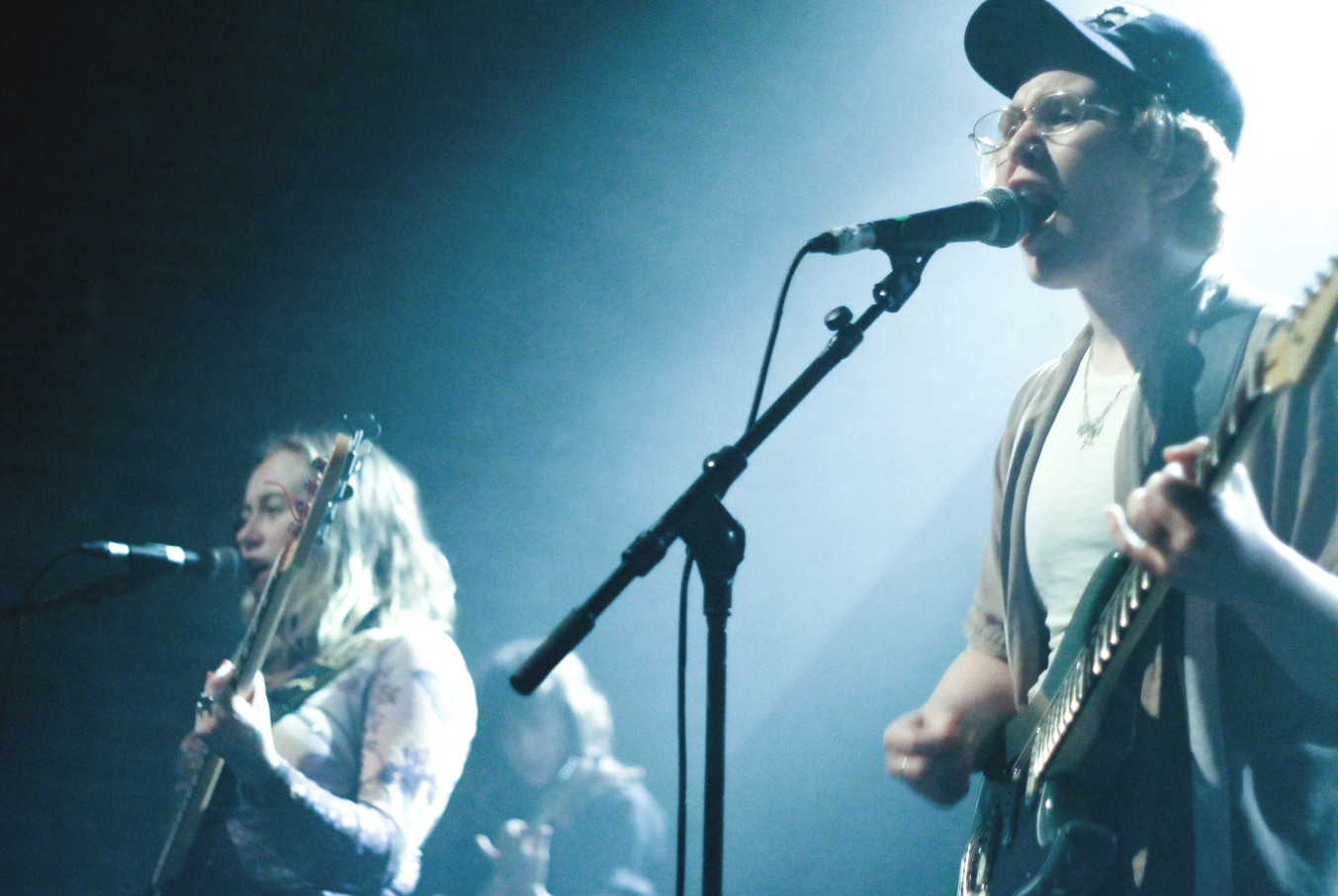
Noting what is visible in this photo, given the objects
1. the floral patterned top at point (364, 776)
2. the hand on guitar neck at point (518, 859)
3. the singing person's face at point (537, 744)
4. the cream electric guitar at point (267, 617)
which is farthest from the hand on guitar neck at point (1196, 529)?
the singing person's face at point (537, 744)

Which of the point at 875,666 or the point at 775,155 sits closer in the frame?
the point at 775,155

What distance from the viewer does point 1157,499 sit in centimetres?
90

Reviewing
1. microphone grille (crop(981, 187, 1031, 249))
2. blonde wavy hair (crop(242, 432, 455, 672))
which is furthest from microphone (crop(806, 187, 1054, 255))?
blonde wavy hair (crop(242, 432, 455, 672))

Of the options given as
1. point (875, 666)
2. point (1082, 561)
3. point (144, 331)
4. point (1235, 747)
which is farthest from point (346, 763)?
point (875, 666)

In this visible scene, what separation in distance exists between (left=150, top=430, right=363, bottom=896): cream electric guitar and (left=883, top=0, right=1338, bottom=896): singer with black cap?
1.53 meters

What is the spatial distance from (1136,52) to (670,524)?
106cm

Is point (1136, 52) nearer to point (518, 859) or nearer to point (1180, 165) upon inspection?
point (1180, 165)

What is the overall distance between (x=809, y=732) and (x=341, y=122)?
125 inches

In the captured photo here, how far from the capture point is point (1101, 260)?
4.92 ft

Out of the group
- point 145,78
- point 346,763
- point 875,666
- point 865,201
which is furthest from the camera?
point 875,666

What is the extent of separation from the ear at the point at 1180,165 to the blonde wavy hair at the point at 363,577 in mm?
1917

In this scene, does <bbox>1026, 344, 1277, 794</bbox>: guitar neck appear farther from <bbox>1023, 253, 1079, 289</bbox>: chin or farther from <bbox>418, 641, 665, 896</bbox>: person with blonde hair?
<bbox>418, 641, 665, 896</bbox>: person with blonde hair

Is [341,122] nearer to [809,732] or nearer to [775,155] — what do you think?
[775,155]

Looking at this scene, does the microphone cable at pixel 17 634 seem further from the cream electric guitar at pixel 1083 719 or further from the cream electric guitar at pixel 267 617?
the cream electric guitar at pixel 1083 719
